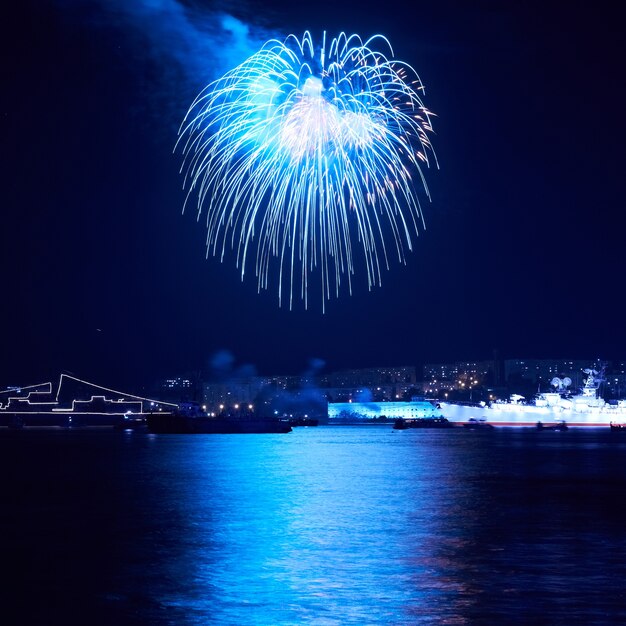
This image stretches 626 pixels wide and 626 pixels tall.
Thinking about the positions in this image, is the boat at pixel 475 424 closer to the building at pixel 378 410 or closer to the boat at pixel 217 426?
the building at pixel 378 410

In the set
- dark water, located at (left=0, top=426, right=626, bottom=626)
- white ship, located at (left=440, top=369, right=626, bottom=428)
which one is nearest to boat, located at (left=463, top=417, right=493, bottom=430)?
white ship, located at (left=440, top=369, right=626, bottom=428)

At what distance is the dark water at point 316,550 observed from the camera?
38.0 feet

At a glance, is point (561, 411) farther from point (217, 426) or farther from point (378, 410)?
point (378, 410)

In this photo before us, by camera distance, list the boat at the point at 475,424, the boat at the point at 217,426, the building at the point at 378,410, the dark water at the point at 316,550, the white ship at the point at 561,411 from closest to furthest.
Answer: the dark water at the point at 316,550, the boat at the point at 217,426, the white ship at the point at 561,411, the boat at the point at 475,424, the building at the point at 378,410

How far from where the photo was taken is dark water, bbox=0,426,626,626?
11.6 meters

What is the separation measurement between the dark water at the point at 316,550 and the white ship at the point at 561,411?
95.1 meters

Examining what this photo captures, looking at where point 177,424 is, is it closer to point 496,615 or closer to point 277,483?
point 277,483

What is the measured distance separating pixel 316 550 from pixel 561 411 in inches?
4575

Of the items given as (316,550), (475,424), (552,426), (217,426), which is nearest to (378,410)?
(475,424)

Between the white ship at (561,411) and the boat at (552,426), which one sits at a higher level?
the white ship at (561,411)

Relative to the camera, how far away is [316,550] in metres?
16.8

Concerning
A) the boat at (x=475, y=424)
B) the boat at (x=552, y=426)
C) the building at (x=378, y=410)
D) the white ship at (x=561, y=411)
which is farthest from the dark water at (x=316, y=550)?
the building at (x=378, y=410)

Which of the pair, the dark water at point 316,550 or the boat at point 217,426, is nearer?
the dark water at point 316,550

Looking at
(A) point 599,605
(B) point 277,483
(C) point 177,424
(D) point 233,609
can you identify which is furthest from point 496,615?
(C) point 177,424
